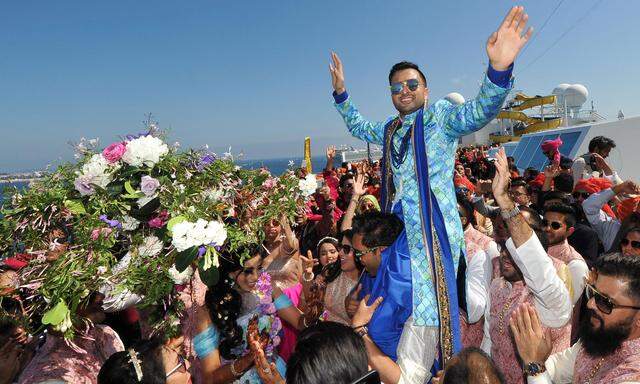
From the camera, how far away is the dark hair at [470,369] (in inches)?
59.5

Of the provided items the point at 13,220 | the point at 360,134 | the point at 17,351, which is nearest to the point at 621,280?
the point at 360,134

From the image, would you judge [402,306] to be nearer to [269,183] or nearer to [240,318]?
[240,318]

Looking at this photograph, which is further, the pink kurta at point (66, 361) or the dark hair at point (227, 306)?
the dark hair at point (227, 306)

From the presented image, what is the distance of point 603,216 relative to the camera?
5.16 meters

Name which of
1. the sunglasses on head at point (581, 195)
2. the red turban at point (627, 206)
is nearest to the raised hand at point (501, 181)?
the red turban at point (627, 206)

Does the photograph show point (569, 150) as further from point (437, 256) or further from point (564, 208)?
point (437, 256)

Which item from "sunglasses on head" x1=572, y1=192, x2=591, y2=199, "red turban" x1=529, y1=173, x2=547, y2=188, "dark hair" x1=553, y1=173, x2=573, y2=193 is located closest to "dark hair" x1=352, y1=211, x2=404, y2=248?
"sunglasses on head" x1=572, y1=192, x2=591, y2=199

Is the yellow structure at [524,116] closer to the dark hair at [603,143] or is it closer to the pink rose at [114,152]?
the dark hair at [603,143]

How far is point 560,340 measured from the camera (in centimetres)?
268

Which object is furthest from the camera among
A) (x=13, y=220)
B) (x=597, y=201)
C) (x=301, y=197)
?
(x=597, y=201)

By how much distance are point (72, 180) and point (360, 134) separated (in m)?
2.32

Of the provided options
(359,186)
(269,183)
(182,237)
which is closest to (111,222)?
(182,237)

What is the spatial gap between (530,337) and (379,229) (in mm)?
1189

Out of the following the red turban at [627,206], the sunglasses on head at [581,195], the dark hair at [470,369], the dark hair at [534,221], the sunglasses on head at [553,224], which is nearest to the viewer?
the dark hair at [470,369]
